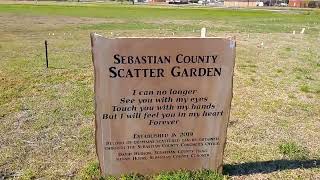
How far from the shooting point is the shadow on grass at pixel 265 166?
6.35 meters

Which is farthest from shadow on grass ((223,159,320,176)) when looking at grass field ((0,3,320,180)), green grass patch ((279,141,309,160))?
green grass patch ((279,141,309,160))

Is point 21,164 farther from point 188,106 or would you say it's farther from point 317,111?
point 317,111

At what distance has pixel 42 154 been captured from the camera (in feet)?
22.5

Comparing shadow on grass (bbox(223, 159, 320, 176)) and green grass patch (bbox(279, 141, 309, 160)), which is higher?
green grass patch (bbox(279, 141, 309, 160))

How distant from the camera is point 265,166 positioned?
6.59m

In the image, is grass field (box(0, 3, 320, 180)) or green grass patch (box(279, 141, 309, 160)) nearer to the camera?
grass field (box(0, 3, 320, 180))

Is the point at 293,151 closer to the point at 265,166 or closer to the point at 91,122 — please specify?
the point at 265,166

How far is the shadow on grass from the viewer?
20.8ft

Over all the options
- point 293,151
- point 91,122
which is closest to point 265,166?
point 293,151

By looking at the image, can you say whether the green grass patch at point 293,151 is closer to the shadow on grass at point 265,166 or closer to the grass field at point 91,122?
the grass field at point 91,122

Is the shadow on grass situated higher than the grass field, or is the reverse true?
the grass field

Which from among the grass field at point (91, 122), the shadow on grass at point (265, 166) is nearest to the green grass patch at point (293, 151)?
the grass field at point (91, 122)

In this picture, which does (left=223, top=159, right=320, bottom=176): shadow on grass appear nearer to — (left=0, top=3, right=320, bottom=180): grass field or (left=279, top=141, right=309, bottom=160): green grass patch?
(left=0, top=3, right=320, bottom=180): grass field

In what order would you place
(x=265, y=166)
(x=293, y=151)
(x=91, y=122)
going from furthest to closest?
(x=91, y=122) → (x=293, y=151) → (x=265, y=166)
